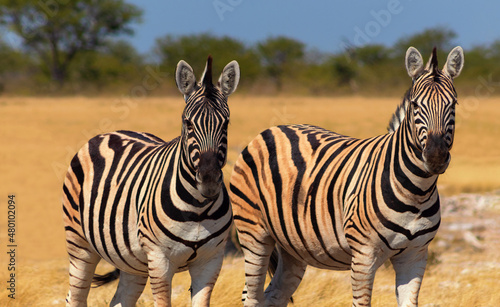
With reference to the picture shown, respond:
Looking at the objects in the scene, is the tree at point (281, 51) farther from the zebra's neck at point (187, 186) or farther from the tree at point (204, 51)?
the zebra's neck at point (187, 186)

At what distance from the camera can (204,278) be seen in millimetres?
5230

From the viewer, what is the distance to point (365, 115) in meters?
26.9

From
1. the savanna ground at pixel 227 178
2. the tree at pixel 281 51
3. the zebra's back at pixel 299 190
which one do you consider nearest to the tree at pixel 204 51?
the tree at pixel 281 51

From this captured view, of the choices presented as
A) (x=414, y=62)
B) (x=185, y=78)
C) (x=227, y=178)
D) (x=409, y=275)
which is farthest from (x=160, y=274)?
(x=227, y=178)

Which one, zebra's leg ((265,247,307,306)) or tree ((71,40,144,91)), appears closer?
zebra's leg ((265,247,307,306))

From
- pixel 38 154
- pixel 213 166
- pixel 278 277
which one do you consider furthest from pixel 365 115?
pixel 213 166

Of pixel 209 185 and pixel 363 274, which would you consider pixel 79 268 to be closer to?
pixel 209 185

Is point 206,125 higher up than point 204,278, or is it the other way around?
point 206,125

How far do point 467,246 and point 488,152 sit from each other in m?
9.85

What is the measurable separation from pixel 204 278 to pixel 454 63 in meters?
2.62

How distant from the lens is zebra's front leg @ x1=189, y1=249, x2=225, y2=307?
17.0 ft

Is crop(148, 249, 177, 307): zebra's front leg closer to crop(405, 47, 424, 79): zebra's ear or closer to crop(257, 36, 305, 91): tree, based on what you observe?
crop(405, 47, 424, 79): zebra's ear

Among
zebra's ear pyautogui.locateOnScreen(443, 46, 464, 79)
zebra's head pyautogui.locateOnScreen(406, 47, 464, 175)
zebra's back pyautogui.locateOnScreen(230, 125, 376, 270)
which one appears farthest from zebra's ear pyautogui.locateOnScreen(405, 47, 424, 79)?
zebra's back pyautogui.locateOnScreen(230, 125, 376, 270)

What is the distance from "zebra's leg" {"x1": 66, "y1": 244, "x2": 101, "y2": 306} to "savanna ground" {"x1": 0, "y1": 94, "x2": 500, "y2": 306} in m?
1.60
